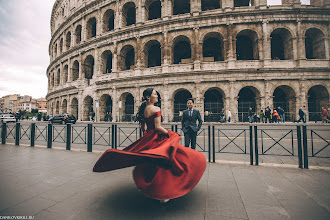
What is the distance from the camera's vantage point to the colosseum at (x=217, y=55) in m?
15.9

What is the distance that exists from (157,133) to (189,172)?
2.44 ft

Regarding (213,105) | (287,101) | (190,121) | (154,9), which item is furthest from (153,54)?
(190,121)

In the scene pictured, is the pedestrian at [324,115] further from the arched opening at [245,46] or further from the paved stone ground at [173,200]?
the paved stone ground at [173,200]

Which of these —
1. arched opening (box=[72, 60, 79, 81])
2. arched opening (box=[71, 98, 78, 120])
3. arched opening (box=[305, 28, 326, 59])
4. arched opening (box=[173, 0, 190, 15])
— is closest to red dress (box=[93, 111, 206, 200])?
arched opening (box=[173, 0, 190, 15])

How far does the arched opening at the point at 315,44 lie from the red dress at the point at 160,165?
23169mm

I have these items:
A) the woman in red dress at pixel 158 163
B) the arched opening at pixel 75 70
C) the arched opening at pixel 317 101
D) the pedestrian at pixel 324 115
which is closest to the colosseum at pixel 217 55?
the arched opening at pixel 317 101

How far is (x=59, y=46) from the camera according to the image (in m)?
28.2

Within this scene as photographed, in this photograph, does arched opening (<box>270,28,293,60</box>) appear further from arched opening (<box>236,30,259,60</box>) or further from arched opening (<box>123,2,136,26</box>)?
arched opening (<box>123,2,136,26</box>)

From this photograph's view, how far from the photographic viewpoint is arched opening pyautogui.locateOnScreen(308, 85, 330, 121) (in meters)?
15.9

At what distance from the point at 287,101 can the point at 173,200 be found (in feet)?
67.3

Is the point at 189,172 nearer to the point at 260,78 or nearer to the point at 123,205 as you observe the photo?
the point at 123,205

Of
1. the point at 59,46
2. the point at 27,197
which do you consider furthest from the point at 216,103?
the point at 59,46

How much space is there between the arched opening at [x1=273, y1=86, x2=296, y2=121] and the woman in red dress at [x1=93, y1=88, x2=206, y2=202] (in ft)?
59.3

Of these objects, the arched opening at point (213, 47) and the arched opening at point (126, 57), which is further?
the arched opening at point (126, 57)
